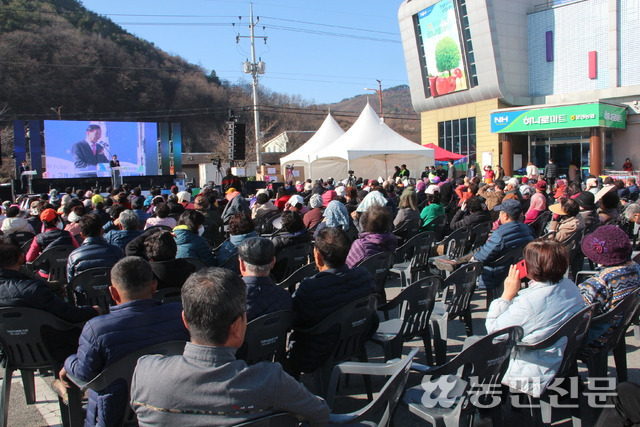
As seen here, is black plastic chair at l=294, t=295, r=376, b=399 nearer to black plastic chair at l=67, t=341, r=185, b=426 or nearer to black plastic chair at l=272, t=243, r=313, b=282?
black plastic chair at l=67, t=341, r=185, b=426

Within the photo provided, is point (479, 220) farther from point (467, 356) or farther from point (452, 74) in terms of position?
point (452, 74)

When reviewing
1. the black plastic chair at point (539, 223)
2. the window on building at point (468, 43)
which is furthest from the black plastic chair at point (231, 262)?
the window on building at point (468, 43)

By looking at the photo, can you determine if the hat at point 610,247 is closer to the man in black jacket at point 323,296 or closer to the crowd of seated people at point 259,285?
the crowd of seated people at point 259,285

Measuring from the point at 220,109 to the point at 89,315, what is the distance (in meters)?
63.8

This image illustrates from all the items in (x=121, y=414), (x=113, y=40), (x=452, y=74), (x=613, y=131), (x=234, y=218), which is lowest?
(x=121, y=414)

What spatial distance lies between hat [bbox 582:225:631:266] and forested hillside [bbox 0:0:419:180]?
39.6 metres

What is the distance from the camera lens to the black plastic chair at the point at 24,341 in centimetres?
301

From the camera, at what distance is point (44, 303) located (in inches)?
123

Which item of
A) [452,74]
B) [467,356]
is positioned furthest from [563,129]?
[467,356]

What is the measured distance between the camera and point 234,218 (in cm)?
556

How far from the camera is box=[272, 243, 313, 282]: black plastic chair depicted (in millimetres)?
5543

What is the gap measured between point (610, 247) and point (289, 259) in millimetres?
3317

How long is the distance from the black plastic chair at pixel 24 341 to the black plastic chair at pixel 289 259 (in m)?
2.63

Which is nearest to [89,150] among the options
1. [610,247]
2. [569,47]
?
[569,47]
